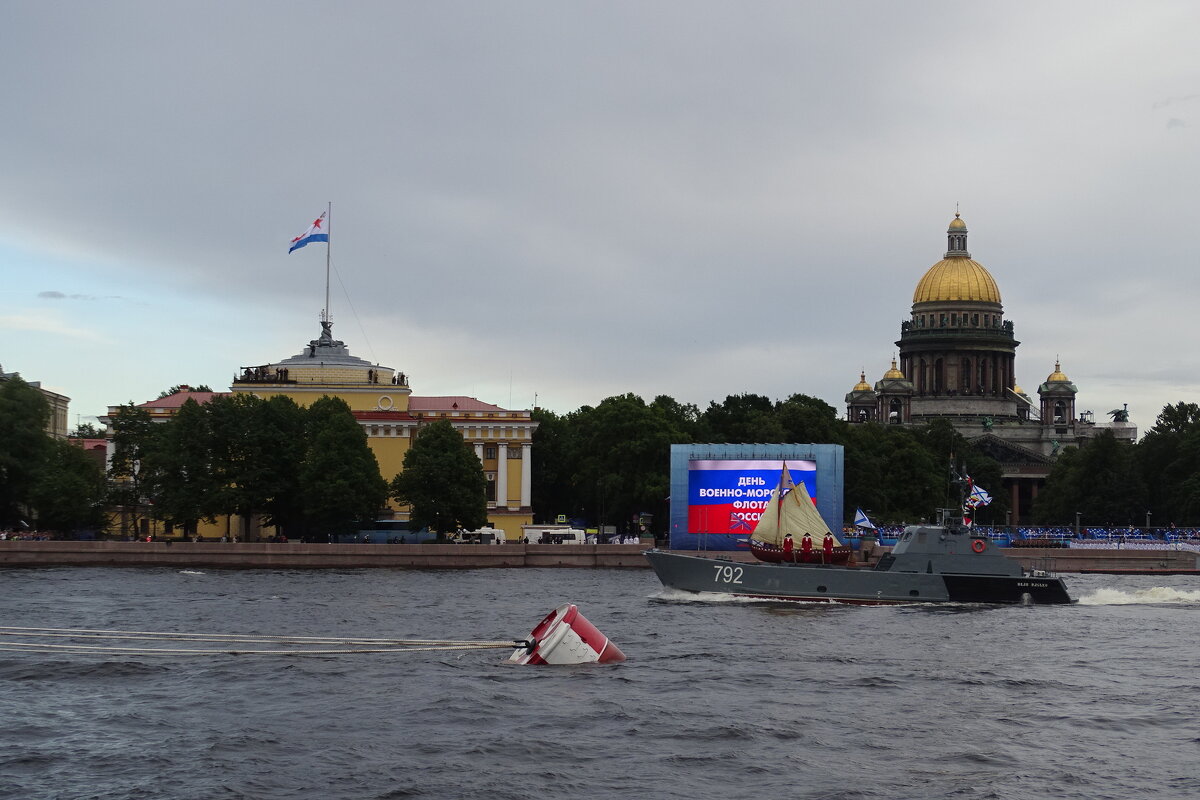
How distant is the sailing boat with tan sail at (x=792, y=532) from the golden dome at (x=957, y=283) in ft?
411

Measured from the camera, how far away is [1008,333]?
183250mm

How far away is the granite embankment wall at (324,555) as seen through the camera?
82.3m

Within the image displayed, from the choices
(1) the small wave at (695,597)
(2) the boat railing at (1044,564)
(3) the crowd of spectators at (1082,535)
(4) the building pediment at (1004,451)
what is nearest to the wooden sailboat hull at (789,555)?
(1) the small wave at (695,597)

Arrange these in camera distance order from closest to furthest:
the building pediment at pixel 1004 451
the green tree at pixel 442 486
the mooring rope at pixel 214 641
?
the mooring rope at pixel 214 641 → the green tree at pixel 442 486 → the building pediment at pixel 1004 451

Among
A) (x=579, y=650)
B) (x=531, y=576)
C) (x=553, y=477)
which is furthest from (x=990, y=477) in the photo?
(x=579, y=650)

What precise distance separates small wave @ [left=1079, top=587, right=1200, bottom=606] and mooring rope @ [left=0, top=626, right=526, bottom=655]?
30.9m

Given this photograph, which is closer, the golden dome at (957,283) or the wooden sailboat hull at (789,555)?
the wooden sailboat hull at (789,555)

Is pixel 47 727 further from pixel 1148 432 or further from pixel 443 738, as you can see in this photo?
pixel 1148 432

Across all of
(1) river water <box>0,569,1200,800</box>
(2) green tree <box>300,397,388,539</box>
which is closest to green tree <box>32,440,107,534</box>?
(2) green tree <box>300,397,388,539</box>

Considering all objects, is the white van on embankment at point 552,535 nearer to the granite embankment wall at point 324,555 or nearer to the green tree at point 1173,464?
the granite embankment wall at point 324,555

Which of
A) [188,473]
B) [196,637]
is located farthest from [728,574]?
[188,473]

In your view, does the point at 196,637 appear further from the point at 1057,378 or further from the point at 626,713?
the point at 1057,378

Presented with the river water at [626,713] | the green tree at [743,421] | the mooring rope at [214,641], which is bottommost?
the river water at [626,713]

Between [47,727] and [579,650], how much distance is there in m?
13.0
